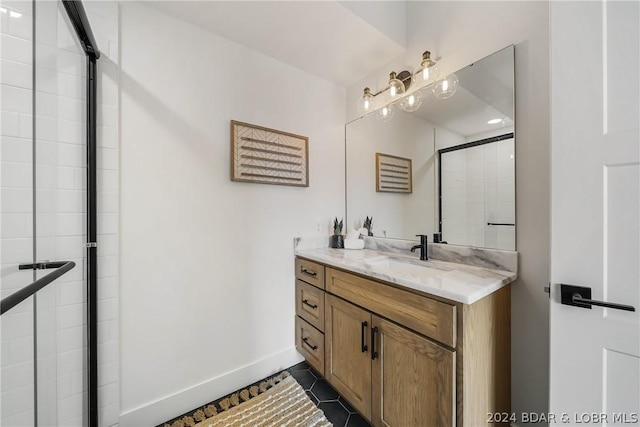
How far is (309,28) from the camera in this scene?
1.59 m

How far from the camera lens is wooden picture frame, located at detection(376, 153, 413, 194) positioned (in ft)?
5.95

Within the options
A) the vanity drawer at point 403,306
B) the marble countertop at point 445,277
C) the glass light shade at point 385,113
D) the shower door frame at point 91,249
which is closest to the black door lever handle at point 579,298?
the marble countertop at point 445,277

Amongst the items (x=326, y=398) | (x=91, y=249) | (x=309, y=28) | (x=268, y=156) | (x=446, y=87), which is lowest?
(x=326, y=398)

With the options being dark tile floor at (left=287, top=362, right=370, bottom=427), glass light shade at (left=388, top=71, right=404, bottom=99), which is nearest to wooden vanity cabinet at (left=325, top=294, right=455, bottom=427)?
dark tile floor at (left=287, top=362, right=370, bottom=427)

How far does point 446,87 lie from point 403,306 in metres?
1.35

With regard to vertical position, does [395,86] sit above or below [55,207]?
above

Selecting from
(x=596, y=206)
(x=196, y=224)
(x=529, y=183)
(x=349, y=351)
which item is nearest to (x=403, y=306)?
(x=349, y=351)

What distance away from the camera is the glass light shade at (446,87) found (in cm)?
150

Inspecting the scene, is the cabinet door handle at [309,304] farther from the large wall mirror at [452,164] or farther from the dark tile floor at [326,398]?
the large wall mirror at [452,164]

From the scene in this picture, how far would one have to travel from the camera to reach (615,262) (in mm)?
814

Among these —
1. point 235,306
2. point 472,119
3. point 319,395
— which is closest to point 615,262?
point 472,119

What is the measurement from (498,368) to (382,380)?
56cm

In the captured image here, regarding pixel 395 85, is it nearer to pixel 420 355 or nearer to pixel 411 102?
pixel 411 102

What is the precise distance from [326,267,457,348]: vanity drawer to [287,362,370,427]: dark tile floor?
0.70m
